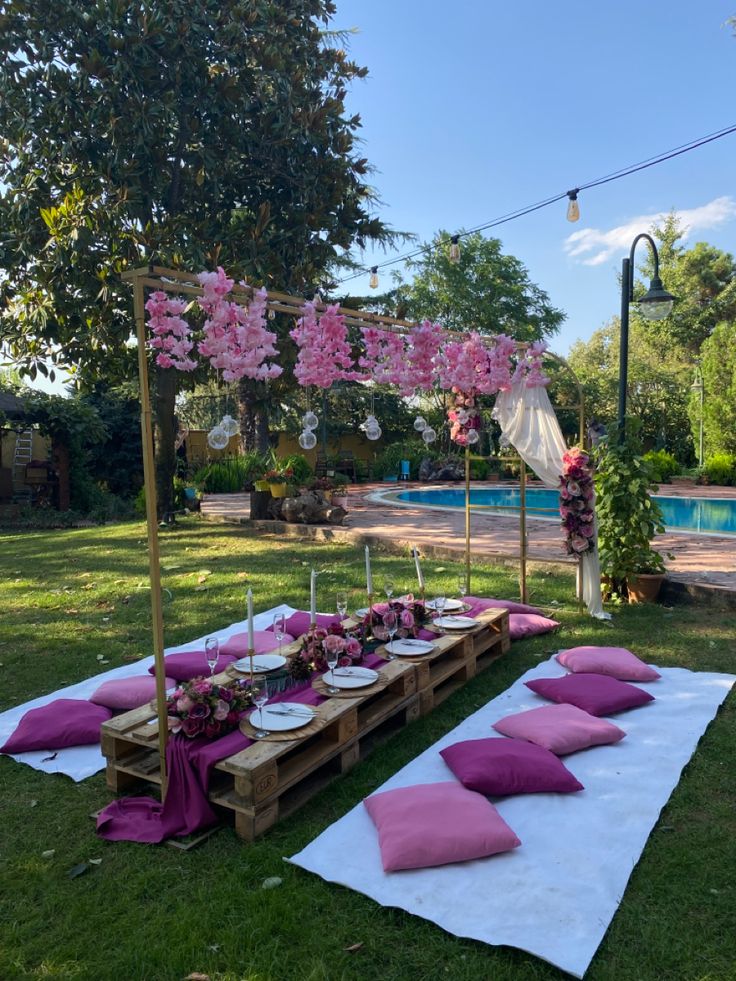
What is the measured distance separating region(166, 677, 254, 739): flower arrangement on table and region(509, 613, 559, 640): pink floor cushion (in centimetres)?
290

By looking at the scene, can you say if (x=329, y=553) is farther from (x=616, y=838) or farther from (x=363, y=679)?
(x=616, y=838)

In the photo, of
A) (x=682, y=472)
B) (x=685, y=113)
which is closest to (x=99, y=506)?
(x=685, y=113)

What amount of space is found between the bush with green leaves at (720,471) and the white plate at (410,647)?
17907 mm

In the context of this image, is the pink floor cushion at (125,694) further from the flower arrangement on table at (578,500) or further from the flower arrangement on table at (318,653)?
the flower arrangement on table at (578,500)

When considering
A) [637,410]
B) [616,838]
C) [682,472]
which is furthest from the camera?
[637,410]

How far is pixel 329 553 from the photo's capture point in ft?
31.1

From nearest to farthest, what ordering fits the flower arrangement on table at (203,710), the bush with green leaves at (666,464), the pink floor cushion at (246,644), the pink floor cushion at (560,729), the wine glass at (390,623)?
the flower arrangement on table at (203,710)
the pink floor cushion at (560,729)
the wine glass at (390,623)
the pink floor cushion at (246,644)
the bush with green leaves at (666,464)

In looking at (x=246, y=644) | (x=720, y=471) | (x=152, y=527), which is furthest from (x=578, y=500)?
(x=720, y=471)

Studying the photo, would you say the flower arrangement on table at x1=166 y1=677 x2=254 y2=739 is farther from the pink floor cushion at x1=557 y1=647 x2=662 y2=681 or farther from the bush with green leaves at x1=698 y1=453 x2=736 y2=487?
the bush with green leaves at x1=698 y1=453 x2=736 y2=487

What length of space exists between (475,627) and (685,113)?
29.0 ft

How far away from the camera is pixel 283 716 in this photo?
10.3 feet

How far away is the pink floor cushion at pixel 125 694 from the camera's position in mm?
4020

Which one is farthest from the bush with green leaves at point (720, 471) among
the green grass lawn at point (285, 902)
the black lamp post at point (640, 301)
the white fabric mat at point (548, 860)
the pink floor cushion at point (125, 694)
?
the pink floor cushion at point (125, 694)

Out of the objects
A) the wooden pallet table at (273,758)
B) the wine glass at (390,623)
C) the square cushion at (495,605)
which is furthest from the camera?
the square cushion at (495,605)
